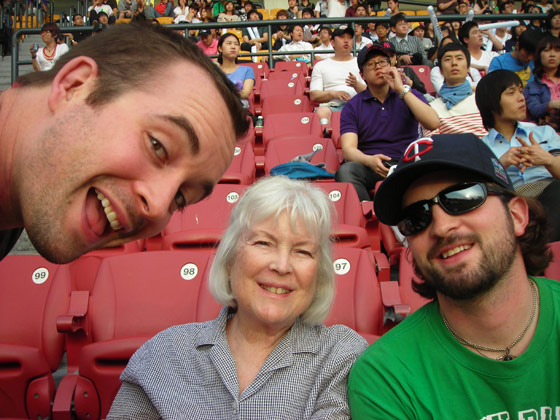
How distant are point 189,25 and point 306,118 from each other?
3.19m

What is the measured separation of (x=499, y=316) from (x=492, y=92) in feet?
6.98

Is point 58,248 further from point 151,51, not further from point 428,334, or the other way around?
point 428,334

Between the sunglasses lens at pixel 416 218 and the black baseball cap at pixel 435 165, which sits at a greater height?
the black baseball cap at pixel 435 165

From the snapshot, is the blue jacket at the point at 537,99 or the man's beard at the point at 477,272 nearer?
the man's beard at the point at 477,272

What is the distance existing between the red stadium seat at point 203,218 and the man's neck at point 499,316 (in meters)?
1.74

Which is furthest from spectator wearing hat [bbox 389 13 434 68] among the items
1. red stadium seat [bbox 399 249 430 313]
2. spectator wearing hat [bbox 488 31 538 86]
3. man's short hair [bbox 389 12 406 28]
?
red stadium seat [bbox 399 249 430 313]

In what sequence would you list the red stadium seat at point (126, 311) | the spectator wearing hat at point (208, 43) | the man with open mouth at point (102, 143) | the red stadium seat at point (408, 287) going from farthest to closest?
the spectator wearing hat at point (208, 43) < the red stadium seat at point (408, 287) < the red stadium seat at point (126, 311) < the man with open mouth at point (102, 143)

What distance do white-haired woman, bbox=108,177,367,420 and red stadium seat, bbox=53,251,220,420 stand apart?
331 millimetres

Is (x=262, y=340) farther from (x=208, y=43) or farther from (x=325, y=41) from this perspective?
(x=325, y=41)

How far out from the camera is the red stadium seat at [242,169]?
160 inches

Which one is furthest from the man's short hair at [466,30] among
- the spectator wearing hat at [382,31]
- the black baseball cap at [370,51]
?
the black baseball cap at [370,51]

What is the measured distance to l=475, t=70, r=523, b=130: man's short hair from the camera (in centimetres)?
324

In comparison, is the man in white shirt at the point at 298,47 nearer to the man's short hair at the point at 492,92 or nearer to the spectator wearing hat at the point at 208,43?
the spectator wearing hat at the point at 208,43

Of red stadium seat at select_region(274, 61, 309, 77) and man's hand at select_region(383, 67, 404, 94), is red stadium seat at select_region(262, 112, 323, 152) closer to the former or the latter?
man's hand at select_region(383, 67, 404, 94)
